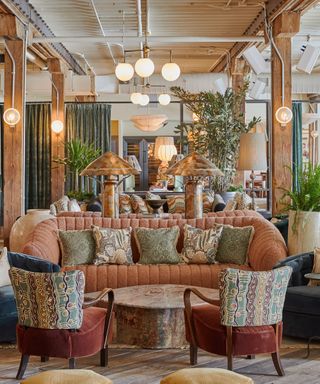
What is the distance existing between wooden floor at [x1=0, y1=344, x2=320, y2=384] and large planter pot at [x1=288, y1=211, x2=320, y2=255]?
1.32m

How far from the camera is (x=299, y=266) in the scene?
5648mm

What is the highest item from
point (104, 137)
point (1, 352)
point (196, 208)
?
point (104, 137)

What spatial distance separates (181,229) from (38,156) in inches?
383

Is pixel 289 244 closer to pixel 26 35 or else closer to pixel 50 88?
pixel 26 35

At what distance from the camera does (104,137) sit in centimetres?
1571

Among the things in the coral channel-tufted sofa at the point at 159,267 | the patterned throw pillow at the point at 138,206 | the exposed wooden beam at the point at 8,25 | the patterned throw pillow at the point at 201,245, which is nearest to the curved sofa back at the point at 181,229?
the coral channel-tufted sofa at the point at 159,267

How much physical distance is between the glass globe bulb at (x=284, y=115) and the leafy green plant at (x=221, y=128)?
2148 mm

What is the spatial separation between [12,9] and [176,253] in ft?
15.0

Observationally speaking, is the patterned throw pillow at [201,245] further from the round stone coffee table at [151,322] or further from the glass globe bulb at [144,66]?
the glass globe bulb at [144,66]

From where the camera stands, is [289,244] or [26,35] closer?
[289,244]

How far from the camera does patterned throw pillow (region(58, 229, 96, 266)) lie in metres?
6.19

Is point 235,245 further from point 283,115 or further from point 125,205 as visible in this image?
point 125,205

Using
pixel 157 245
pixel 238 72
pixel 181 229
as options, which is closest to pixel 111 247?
pixel 157 245

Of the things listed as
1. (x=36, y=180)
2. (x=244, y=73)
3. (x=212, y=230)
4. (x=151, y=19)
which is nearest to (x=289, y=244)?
(x=212, y=230)
